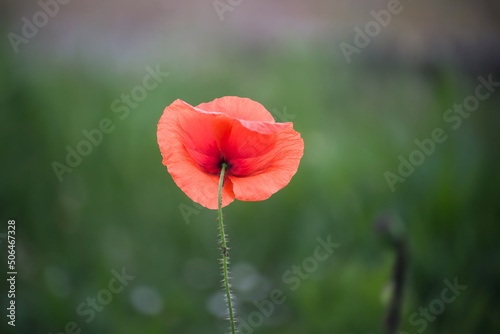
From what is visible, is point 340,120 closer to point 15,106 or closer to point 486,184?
Result: point 486,184

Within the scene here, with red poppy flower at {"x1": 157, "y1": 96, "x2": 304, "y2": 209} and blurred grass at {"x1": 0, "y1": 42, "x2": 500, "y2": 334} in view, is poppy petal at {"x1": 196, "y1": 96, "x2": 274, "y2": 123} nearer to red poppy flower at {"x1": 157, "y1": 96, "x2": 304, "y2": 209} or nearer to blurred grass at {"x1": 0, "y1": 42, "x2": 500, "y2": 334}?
red poppy flower at {"x1": 157, "y1": 96, "x2": 304, "y2": 209}

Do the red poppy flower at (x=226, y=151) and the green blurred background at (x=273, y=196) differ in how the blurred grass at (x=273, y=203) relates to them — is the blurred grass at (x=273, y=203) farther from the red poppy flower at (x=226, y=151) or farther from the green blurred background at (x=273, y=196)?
the red poppy flower at (x=226, y=151)

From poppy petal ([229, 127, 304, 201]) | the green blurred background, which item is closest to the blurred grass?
the green blurred background

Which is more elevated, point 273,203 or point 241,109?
point 241,109

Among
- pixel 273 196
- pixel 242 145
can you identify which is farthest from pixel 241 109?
pixel 273 196

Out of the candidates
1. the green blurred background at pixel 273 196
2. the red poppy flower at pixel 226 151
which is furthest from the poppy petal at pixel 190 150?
the green blurred background at pixel 273 196

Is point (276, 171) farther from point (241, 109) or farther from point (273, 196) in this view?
point (273, 196)

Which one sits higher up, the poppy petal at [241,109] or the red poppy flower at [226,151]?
the poppy petal at [241,109]
